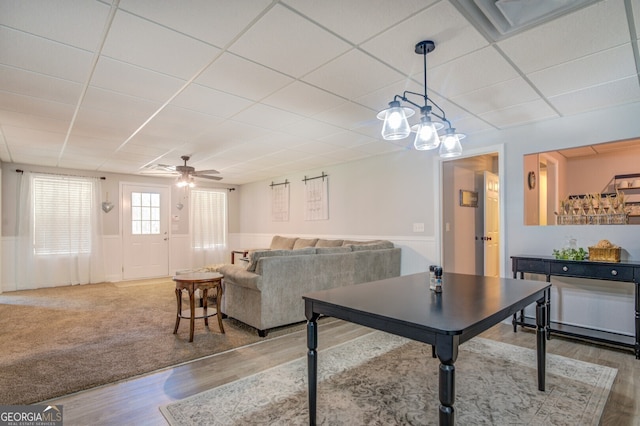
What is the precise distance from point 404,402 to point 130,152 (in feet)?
16.6

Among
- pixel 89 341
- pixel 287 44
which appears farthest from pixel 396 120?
pixel 89 341

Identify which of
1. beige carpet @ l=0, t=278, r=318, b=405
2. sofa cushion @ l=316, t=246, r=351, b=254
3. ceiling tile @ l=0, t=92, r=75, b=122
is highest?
ceiling tile @ l=0, t=92, r=75, b=122

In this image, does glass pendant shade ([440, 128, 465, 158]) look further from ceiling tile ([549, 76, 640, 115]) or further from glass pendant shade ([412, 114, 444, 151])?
ceiling tile ([549, 76, 640, 115])

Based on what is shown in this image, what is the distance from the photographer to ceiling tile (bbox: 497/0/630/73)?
70.9 inches

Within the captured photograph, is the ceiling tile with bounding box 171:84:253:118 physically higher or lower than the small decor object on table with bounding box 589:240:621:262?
higher

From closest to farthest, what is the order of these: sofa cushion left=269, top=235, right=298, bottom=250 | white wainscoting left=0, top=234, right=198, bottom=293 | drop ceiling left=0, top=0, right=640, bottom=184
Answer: drop ceiling left=0, top=0, right=640, bottom=184
white wainscoting left=0, top=234, right=198, bottom=293
sofa cushion left=269, top=235, right=298, bottom=250

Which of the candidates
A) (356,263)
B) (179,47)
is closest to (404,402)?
(356,263)

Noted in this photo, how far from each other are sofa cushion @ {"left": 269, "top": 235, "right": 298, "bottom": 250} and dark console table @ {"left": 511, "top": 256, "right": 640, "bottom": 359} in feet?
13.4

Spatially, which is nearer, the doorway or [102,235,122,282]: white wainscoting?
the doorway

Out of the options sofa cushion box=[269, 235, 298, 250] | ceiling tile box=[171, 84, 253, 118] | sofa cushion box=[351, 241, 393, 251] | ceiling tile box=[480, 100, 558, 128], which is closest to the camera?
ceiling tile box=[171, 84, 253, 118]

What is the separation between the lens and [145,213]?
7434 mm

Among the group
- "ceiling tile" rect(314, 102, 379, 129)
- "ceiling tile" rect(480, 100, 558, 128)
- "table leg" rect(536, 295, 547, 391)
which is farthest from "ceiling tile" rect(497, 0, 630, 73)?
"table leg" rect(536, 295, 547, 391)

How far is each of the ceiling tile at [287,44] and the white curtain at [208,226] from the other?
6.39 metres

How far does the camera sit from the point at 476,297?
1.86m
